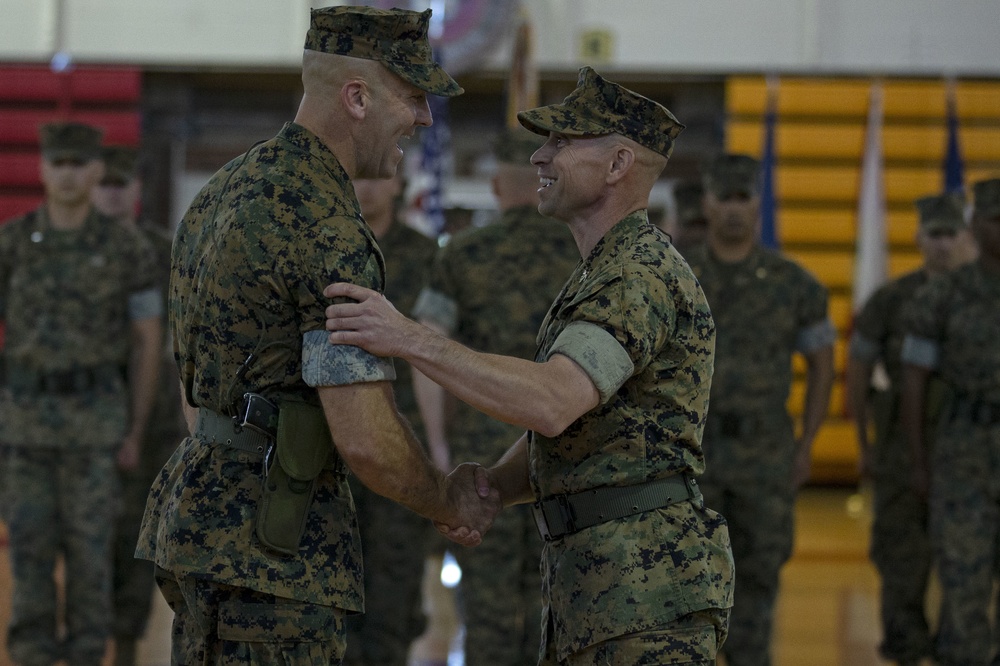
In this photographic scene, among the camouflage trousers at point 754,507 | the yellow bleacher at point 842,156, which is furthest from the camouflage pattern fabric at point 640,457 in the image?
the yellow bleacher at point 842,156

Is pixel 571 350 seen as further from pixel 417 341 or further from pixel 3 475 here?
pixel 3 475

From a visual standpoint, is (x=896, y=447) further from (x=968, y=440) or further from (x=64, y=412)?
(x=64, y=412)

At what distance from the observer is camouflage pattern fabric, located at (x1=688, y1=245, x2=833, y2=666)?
167 inches

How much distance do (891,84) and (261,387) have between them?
848 centimetres

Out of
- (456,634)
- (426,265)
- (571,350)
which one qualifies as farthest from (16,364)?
(571,350)

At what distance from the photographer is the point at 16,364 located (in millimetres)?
4465

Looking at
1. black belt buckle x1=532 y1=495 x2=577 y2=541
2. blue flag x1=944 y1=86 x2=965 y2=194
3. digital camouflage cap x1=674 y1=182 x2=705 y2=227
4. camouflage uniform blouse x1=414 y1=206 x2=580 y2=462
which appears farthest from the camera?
blue flag x1=944 y1=86 x2=965 y2=194

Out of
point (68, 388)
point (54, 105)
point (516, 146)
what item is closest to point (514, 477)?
point (516, 146)

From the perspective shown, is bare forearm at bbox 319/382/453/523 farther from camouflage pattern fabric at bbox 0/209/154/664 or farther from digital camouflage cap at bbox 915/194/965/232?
digital camouflage cap at bbox 915/194/965/232

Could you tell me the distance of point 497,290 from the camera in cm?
405

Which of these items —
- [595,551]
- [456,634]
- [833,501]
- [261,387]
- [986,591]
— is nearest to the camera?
[261,387]

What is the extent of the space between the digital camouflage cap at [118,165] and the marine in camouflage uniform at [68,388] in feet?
1.81

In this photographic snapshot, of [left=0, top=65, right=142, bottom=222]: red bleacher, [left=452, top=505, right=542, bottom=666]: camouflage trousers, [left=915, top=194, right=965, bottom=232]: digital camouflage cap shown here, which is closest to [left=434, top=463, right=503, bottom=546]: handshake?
[left=452, top=505, right=542, bottom=666]: camouflage trousers

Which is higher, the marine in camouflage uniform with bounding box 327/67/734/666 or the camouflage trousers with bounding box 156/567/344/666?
the marine in camouflage uniform with bounding box 327/67/734/666
